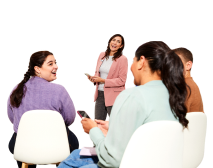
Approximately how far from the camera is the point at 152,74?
4.34 feet

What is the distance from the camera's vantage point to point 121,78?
349 cm

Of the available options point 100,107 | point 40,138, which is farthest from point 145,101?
point 100,107

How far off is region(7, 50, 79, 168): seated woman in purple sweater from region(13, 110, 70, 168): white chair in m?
0.17

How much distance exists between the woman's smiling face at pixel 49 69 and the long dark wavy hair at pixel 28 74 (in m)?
0.03

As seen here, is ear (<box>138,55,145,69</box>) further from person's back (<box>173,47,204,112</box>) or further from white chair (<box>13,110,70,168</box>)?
white chair (<box>13,110,70,168</box>)

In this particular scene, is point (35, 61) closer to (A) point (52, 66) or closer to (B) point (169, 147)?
(A) point (52, 66)

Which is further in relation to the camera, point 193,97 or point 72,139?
point 72,139

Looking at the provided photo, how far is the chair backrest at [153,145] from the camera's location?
3.82 ft

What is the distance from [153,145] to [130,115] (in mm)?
187

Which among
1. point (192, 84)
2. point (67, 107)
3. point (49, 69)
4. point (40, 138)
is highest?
point (49, 69)

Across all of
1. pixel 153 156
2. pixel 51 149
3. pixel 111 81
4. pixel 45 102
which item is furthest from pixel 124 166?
pixel 111 81

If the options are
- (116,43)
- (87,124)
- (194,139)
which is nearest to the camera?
(87,124)

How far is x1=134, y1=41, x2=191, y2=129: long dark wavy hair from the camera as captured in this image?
1275mm

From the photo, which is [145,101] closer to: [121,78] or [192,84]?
[192,84]
